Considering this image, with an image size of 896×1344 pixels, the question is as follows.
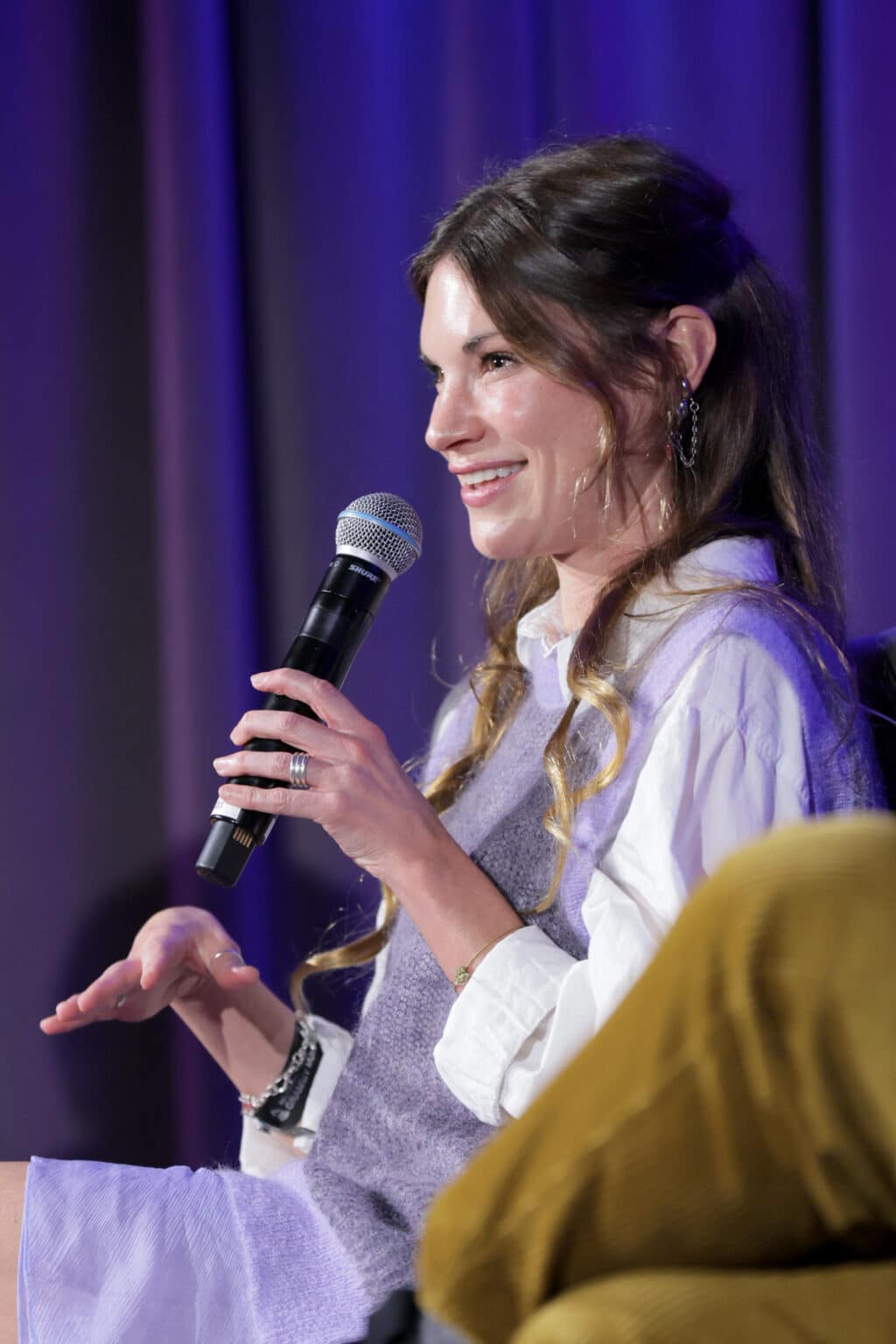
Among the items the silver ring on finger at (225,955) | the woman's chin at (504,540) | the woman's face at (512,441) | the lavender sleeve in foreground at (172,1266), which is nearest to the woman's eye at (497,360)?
the woman's face at (512,441)

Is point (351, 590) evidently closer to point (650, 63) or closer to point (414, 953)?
Answer: point (414, 953)

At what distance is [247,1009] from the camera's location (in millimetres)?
1331

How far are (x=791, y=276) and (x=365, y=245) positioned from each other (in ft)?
1.82

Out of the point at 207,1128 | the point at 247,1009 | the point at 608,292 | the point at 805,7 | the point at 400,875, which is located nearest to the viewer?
the point at 400,875

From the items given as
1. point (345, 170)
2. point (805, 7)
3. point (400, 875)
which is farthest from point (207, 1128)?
point (805, 7)

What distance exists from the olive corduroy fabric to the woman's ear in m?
0.79

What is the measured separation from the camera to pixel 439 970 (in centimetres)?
112

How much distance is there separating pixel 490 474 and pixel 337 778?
377mm

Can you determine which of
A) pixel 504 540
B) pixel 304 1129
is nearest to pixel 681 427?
pixel 504 540

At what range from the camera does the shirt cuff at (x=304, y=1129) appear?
1.29 metres

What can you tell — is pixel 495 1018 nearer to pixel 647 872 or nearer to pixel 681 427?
pixel 647 872

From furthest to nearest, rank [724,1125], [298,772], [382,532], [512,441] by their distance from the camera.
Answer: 1. [512,441]
2. [382,532]
3. [298,772]
4. [724,1125]

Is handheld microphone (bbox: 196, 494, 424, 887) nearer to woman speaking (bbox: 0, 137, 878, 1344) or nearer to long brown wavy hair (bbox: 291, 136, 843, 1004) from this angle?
woman speaking (bbox: 0, 137, 878, 1344)

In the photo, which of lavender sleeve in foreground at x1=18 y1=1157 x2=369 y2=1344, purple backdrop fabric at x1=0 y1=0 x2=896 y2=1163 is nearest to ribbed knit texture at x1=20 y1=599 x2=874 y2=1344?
lavender sleeve in foreground at x1=18 y1=1157 x2=369 y2=1344
